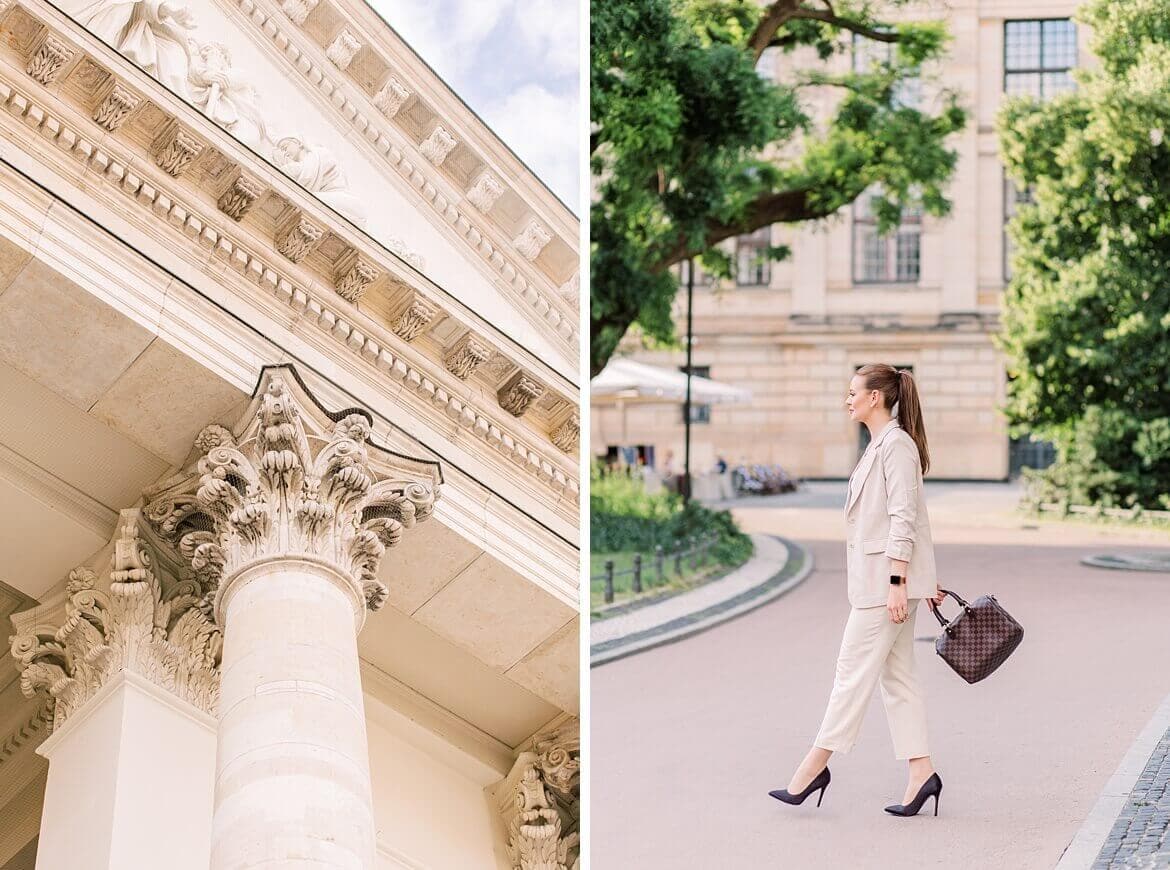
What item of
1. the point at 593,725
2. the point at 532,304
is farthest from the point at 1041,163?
the point at 593,725

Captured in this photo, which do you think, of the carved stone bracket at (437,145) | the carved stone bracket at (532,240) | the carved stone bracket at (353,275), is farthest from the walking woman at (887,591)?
the carved stone bracket at (437,145)

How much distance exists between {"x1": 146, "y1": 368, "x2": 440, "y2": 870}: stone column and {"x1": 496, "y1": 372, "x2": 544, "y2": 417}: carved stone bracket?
1.20 metres

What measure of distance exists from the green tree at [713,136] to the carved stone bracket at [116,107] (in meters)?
6.62

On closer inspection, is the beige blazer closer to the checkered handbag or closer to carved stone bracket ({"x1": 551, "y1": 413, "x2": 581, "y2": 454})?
the checkered handbag

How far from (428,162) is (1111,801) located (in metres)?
8.52

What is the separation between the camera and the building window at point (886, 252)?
39.2m

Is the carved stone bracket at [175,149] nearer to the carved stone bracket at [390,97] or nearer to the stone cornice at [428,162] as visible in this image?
the stone cornice at [428,162]

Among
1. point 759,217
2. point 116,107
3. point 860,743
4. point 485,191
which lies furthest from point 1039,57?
point 860,743

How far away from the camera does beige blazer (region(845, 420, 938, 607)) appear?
21.9ft

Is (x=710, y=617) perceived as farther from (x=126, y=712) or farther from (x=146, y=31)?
(x=146, y=31)

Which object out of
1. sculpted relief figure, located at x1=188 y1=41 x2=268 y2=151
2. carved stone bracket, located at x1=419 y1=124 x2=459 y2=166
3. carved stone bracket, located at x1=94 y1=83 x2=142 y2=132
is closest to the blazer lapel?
carved stone bracket, located at x1=94 y1=83 x2=142 y2=132

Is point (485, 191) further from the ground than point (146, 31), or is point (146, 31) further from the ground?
point (146, 31)

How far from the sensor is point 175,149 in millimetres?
9266

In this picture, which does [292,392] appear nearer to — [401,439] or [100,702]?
[401,439]
